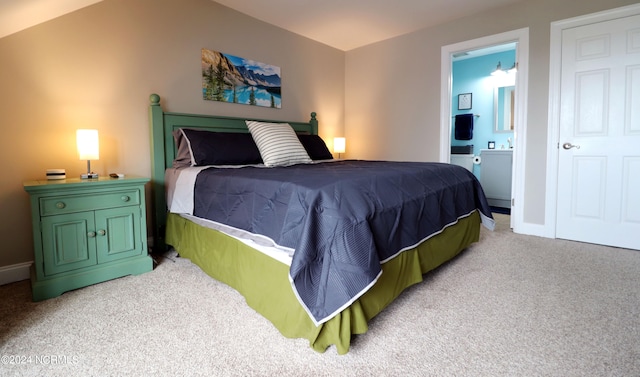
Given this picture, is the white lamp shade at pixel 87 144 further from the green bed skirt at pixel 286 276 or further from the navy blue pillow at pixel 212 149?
the green bed skirt at pixel 286 276

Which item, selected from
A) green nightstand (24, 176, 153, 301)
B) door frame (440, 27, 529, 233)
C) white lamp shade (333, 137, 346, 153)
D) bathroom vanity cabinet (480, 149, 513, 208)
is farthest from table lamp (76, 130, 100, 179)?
bathroom vanity cabinet (480, 149, 513, 208)

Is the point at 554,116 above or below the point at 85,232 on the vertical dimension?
above

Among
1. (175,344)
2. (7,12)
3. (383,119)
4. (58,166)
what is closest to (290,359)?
(175,344)

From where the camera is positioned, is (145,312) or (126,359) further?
(145,312)

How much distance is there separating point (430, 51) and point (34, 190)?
12.9ft

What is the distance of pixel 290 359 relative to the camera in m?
1.31

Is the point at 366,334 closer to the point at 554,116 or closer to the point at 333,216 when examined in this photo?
the point at 333,216

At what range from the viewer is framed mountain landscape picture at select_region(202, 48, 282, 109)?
10.1 feet

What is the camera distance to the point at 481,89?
5.24 metres

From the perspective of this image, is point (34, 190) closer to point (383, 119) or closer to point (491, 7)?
point (383, 119)

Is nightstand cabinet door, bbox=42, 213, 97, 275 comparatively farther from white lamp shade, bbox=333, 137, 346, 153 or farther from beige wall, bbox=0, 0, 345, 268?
white lamp shade, bbox=333, 137, 346, 153

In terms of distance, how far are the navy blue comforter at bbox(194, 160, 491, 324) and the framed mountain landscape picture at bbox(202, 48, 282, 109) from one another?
131 centimetres

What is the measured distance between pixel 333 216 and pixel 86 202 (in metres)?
1.68

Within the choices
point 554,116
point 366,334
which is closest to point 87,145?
point 366,334
